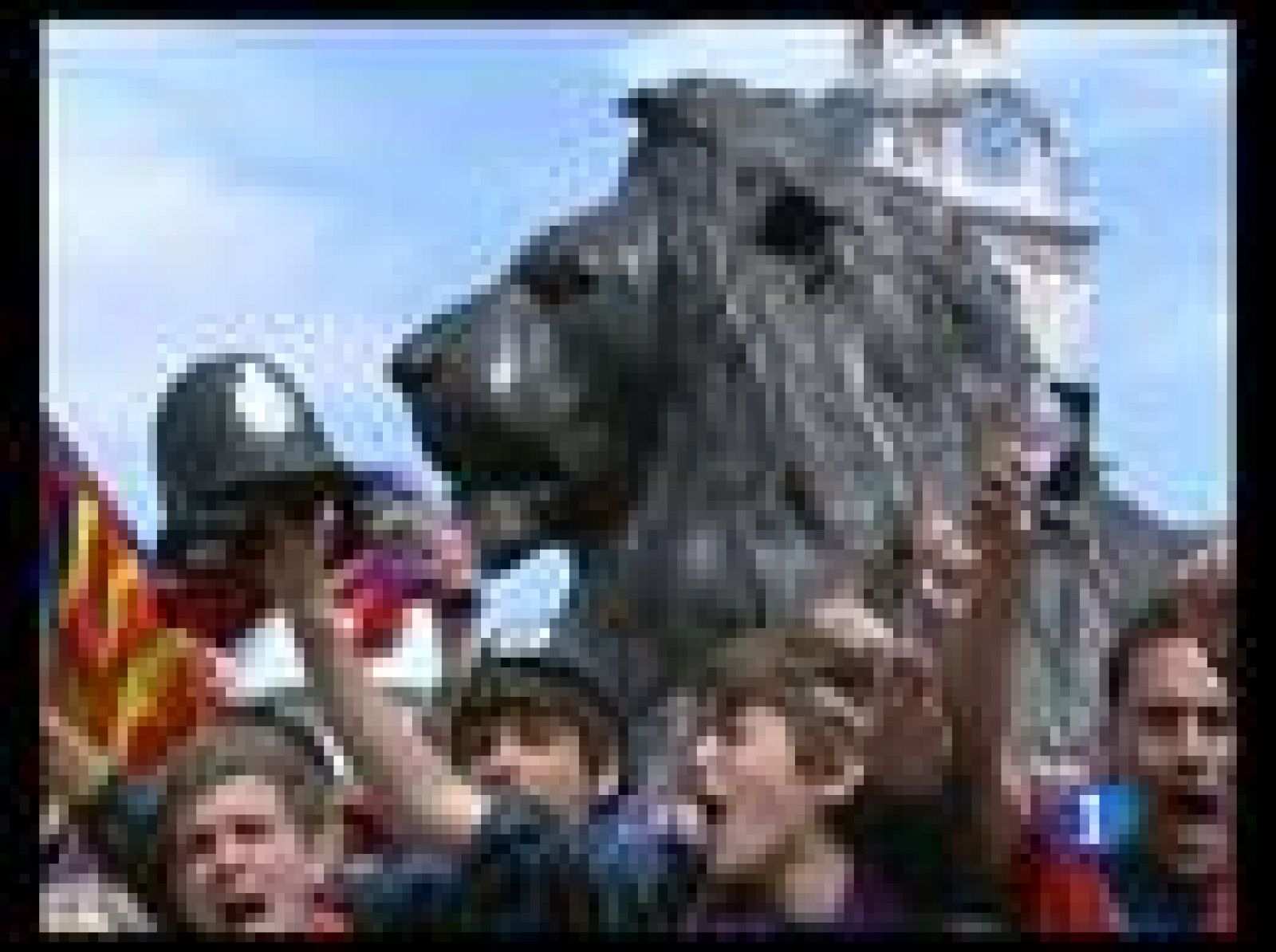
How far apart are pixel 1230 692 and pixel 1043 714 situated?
447 millimetres

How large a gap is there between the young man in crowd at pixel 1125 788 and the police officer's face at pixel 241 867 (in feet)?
2.91

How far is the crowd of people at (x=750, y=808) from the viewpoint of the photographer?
4.02 meters

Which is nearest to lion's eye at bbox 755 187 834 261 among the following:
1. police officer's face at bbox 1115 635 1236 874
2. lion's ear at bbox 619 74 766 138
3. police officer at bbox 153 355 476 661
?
lion's ear at bbox 619 74 766 138

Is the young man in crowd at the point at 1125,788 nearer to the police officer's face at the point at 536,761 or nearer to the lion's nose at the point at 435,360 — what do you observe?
the police officer's face at the point at 536,761

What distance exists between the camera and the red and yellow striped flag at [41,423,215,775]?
14.2ft

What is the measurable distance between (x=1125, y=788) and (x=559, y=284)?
1361mm

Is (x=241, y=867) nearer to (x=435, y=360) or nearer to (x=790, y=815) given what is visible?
(x=790, y=815)

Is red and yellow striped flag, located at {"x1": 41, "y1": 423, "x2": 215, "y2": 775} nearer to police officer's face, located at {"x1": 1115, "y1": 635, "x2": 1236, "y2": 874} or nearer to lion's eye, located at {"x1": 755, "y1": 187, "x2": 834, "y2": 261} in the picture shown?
lion's eye, located at {"x1": 755, "y1": 187, "x2": 834, "y2": 261}

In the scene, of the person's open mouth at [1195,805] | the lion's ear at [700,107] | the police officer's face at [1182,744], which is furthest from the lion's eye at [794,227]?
the person's open mouth at [1195,805]

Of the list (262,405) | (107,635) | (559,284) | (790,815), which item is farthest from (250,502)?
(790,815)

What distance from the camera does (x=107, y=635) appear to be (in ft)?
14.4

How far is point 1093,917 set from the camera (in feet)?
13.1

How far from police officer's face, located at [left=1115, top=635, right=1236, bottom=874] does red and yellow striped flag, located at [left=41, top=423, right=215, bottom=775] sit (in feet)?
4.34
